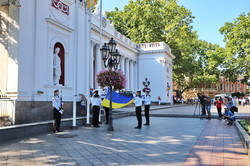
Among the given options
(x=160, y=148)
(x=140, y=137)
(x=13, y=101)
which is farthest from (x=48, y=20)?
(x=160, y=148)

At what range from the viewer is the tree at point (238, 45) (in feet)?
120

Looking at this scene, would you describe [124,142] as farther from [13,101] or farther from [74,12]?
[74,12]

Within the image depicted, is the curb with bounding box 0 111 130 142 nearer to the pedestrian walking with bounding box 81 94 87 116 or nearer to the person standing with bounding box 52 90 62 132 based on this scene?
the person standing with bounding box 52 90 62 132

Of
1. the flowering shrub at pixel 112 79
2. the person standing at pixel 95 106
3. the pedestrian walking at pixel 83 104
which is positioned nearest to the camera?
the flowering shrub at pixel 112 79

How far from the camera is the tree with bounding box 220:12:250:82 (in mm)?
36447

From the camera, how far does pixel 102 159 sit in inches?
233

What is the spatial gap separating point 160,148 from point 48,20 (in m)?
9.51

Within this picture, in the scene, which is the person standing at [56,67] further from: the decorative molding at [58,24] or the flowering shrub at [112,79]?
the flowering shrub at [112,79]

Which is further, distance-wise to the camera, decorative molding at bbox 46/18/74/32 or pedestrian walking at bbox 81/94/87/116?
pedestrian walking at bbox 81/94/87/116

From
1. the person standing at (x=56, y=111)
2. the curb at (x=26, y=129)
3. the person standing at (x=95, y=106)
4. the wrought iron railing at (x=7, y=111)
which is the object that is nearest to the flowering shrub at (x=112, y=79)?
the person standing at (x=95, y=106)

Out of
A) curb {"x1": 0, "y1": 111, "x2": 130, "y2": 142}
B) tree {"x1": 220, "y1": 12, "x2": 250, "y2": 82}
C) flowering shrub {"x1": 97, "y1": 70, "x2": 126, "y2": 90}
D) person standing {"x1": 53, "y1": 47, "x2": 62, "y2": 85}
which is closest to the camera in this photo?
curb {"x1": 0, "y1": 111, "x2": 130, "y2": 142}

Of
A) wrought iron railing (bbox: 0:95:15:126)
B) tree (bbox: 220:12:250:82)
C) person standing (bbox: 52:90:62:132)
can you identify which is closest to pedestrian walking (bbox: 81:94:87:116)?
person standing (bbox: 52:90:62:132)

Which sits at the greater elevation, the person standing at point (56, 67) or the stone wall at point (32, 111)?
the person standing at point (56, 67)

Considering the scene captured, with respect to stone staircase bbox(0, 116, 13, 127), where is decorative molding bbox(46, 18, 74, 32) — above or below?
above
